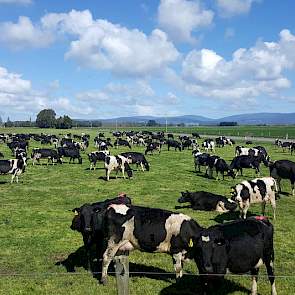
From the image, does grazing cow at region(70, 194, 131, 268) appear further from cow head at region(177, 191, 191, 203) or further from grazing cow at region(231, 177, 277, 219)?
cow head at region(177, 191, 191, 203)

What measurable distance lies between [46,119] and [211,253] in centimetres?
15458

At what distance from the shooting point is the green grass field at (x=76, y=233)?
→ 11023mm

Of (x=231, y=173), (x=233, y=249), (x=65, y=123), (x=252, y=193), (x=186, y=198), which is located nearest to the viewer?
(x=233, y=249)

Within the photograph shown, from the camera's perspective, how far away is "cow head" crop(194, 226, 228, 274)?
9258mm

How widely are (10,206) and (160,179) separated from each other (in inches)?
470

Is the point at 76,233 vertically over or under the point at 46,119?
under

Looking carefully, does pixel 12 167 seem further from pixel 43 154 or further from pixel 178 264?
pixel 178 264

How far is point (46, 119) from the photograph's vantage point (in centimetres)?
15838

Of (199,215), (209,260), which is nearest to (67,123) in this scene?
(199,215)

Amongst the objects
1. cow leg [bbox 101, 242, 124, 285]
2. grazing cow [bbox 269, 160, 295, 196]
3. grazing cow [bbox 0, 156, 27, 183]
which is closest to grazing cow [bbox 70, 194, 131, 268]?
cow leg [bbox 101, 242, 124, 285]

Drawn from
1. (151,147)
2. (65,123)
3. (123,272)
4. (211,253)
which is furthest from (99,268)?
(65,123)

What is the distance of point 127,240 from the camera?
1116 centimetres

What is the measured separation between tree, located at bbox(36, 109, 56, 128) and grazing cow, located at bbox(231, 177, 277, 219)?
144 m

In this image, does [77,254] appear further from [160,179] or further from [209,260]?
[160,179]
